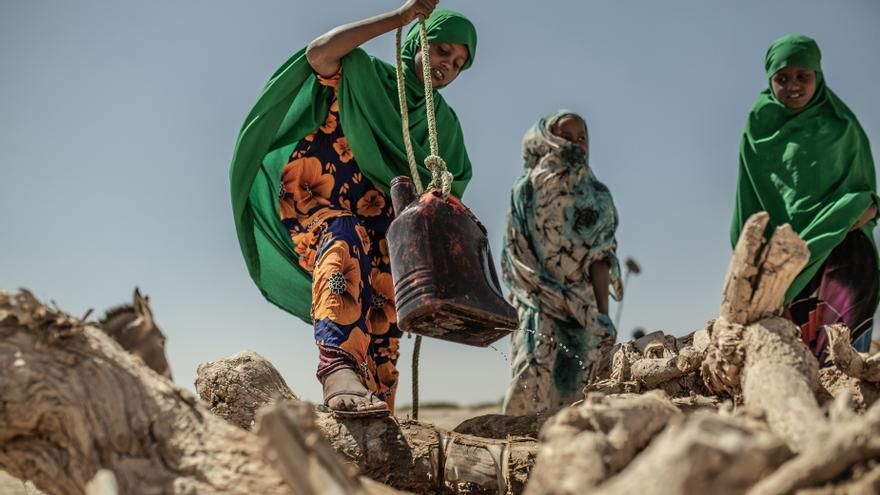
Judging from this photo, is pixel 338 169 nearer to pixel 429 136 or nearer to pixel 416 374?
pixel 429 136

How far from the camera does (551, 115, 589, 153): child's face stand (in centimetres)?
804

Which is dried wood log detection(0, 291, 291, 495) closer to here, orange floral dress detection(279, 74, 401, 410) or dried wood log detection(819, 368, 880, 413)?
orange floral dress detection(279, 74, 401, 410)

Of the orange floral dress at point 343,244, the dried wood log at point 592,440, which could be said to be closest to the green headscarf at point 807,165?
the orange floral dress at point 343,244

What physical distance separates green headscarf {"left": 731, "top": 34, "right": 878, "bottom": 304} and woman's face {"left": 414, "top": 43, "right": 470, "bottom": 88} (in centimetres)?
227

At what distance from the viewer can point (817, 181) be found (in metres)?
6.10

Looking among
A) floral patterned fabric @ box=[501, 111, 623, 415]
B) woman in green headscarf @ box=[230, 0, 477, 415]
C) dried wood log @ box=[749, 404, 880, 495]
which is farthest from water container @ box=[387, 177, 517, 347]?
floral patterned fabric @ box=[501, 111, 623, 415]

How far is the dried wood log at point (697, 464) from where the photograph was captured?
1782mm

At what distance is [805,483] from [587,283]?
5.68m

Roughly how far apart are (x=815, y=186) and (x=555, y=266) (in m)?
Result: 2.15

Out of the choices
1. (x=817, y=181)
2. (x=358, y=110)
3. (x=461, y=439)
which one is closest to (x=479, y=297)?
(x=461, y=439)

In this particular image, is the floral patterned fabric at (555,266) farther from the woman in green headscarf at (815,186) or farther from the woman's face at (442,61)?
the woman's face at (442,61)

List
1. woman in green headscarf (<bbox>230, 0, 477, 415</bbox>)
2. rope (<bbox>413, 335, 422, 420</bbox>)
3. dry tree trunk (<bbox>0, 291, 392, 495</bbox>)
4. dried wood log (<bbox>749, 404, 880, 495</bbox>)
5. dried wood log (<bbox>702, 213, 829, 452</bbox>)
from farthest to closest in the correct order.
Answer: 1. rope (<bbox>413, 335, 422, 420</bbox>)
2. woman in green headscarf (<bbox>230, 0, 477, 415</bbox>)
3. dried wood log (<bbox>702, 213, 829, 452</bbox>)
4. dry tree trunk (<bbox>0, 291, 392, 495</bbox>)
5. dried wood log (<bbox>749, 404, 880, 495</bbox>)

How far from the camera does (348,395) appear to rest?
395cm

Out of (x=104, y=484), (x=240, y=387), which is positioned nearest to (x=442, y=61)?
(x=240, y=387)
